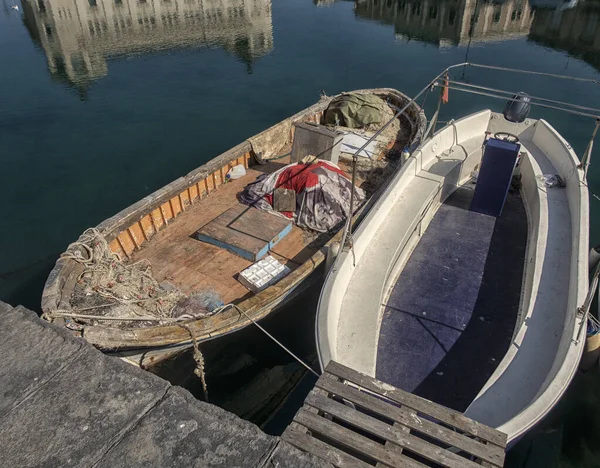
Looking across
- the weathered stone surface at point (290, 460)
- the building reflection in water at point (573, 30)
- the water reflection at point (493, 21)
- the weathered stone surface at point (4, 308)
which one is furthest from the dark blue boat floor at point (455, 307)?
the water reflection at point (493, 21)

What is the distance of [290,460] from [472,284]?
7595mm

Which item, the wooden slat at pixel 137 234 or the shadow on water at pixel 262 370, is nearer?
the shadow on water at pixel 262 370

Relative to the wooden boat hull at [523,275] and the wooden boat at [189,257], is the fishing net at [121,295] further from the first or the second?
the wooden boat hull at [523,275]

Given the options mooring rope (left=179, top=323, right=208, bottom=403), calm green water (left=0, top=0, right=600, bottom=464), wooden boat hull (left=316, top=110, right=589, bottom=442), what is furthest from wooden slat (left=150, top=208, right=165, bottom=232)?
calm green water (left=0, top=0, right=600, bottom=464)

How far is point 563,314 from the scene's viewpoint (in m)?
7.63

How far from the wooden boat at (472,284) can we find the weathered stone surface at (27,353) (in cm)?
419

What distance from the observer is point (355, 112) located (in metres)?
16.2

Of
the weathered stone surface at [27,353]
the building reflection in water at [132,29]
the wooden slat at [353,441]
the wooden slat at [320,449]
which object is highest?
the weathered stone surface at [27,353]

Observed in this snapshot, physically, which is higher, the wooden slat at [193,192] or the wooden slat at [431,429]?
the wooden slat at [431,429]

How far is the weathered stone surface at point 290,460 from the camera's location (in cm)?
254

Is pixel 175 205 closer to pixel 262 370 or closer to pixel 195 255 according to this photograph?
pixel 195 255

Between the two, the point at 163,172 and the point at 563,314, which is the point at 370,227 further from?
the point at 163,172

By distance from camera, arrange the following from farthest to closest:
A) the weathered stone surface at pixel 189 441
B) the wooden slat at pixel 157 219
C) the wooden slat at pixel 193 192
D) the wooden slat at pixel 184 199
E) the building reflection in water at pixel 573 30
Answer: the building reflection in water at pixel 573 30, the wooden slat at pixel 193 192, the wooden slat at pixel 184 199, the wooden slat at pixel 157 219, the weathered stone surface at pixel 189 441

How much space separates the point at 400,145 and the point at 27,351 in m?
14.0
